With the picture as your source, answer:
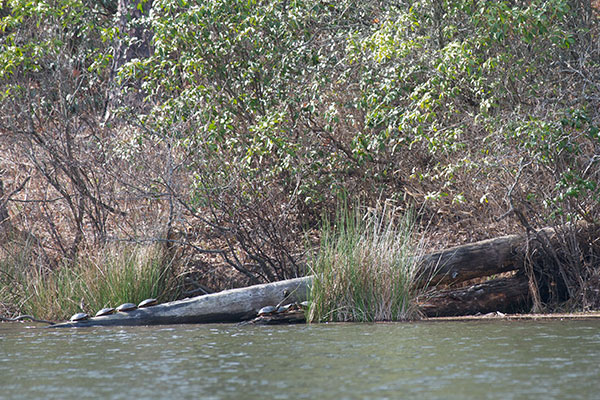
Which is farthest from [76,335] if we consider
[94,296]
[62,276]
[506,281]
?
[506,281]

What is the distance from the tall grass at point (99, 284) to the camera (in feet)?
31.1

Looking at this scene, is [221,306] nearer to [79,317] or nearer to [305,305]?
[305,305]

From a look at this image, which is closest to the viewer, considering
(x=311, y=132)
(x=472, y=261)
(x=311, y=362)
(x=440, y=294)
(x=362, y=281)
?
(x=311, y=362)

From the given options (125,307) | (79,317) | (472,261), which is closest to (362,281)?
(472,261)

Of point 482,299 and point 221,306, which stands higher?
point 221,306

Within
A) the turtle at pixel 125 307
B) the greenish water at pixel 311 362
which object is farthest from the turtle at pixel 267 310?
the turtle at pixel 125 307

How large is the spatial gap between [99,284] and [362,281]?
309cm

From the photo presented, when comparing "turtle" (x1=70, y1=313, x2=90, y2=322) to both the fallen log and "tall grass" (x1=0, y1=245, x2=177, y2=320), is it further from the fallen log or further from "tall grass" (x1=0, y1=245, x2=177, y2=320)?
the fallen log

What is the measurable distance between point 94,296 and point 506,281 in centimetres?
480

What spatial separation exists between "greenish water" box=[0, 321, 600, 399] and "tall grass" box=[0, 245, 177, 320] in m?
1.05

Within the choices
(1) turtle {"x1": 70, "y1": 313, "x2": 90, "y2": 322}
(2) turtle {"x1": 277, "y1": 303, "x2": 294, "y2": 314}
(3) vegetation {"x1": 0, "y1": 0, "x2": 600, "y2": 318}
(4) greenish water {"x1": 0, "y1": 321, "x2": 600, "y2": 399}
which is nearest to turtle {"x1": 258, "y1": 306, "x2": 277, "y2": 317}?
(2) turtle {"x1": 277, "y1": 303, "x2": 294, "y2": 314}

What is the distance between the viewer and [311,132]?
11492 millimetres

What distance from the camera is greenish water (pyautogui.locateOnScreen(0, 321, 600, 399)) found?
16.0ft

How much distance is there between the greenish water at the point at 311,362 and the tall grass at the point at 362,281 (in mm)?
423
